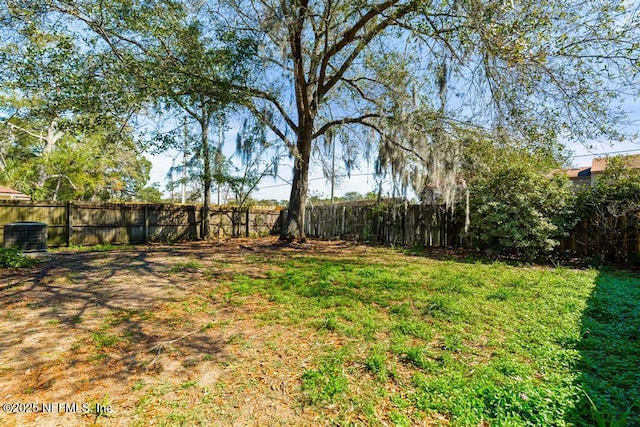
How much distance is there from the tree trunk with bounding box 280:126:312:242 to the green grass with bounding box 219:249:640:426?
12.7ft

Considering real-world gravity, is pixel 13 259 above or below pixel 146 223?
below

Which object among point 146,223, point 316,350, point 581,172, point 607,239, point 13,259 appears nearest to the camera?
point 316,350

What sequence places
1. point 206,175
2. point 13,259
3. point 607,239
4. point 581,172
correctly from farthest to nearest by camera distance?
point 581,172 < point 206,175 < point 607,239 < point 13,259

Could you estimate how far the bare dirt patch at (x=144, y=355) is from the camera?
5.87 feet

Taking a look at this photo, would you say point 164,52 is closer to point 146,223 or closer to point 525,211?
point 146,223

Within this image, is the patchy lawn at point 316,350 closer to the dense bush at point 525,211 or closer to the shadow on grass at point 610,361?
the shadow on grass at point 610,361

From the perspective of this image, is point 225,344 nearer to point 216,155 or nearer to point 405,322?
point 405,322

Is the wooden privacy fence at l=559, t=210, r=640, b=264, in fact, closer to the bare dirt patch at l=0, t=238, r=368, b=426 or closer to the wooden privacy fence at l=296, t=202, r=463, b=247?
the wooden privacy fence at l=296, t=202, r=463, b=247

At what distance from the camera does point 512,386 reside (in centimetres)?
199

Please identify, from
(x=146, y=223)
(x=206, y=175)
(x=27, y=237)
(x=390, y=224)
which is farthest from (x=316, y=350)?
(x=146, y=223)

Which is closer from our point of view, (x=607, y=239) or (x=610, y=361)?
(x=610, y=361)

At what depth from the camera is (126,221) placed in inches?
374

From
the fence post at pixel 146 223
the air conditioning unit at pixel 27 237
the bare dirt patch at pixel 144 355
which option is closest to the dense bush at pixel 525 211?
the bare dirt patch at pixel 144 355

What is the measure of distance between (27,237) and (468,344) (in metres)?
7.70
